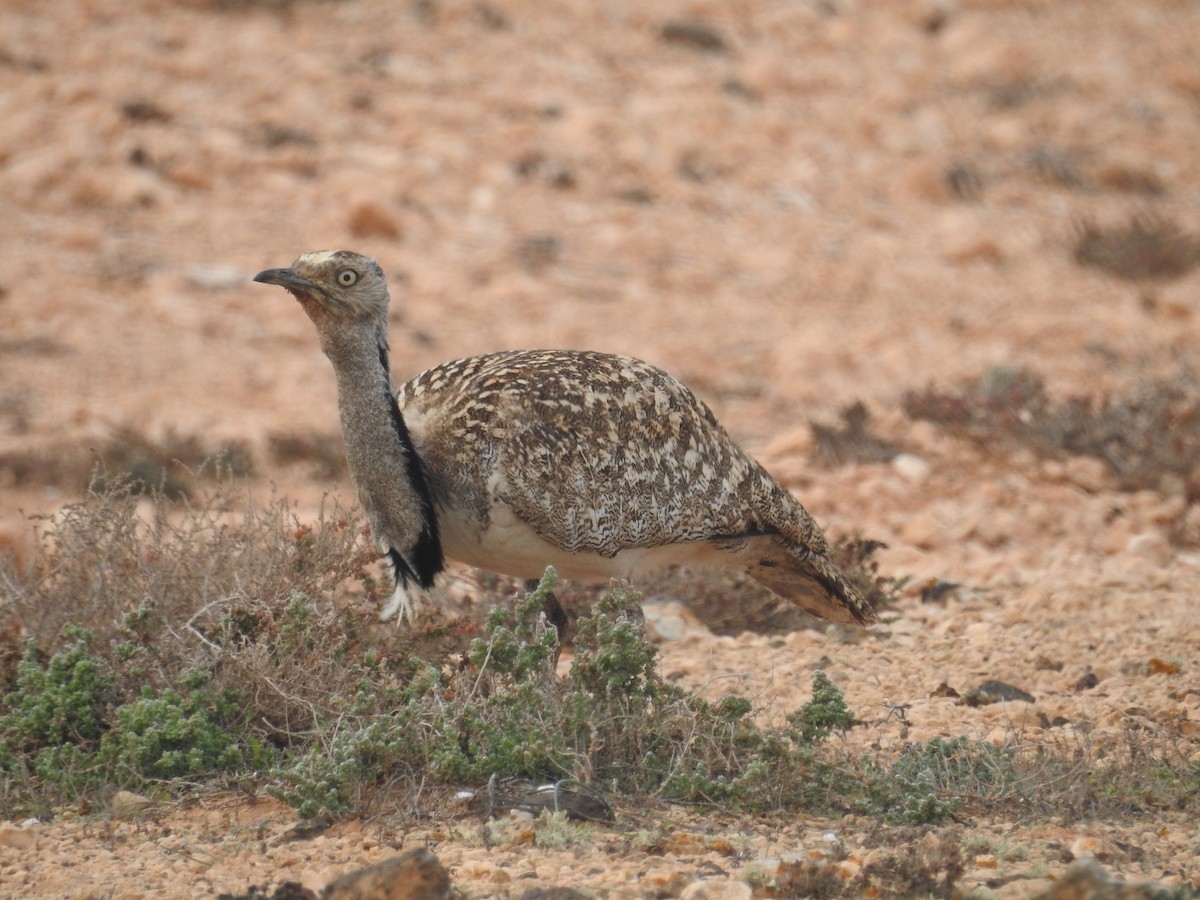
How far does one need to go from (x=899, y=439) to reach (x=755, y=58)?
834 centimetres

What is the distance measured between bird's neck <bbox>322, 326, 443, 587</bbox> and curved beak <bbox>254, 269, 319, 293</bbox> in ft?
0.57

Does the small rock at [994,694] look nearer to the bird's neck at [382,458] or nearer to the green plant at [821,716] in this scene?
the green plant at [821,716]

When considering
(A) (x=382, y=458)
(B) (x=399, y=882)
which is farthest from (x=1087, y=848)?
(A) (x=382, y=458)

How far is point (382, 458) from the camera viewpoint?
4875 millimetres

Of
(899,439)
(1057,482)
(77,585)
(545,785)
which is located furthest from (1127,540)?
(77,585)

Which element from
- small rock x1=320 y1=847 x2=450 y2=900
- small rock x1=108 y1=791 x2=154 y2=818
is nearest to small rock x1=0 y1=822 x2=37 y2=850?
small rock x1=108 y1=791 x2=154 y2=818

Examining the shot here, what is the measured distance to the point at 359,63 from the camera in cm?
1497

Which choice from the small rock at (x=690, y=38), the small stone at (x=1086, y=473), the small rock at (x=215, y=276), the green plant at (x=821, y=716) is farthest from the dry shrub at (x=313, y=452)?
the small rock at (x=690, y=38)

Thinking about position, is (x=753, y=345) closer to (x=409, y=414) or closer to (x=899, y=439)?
(x=899, y=439)

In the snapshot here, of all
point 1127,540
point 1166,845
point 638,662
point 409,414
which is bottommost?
point 1127,540

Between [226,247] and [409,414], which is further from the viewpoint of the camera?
[226,247]

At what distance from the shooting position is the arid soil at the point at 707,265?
17.4 ft

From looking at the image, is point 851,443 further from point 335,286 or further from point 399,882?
point 399,882

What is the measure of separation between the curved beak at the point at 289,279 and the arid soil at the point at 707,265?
5.36ft
